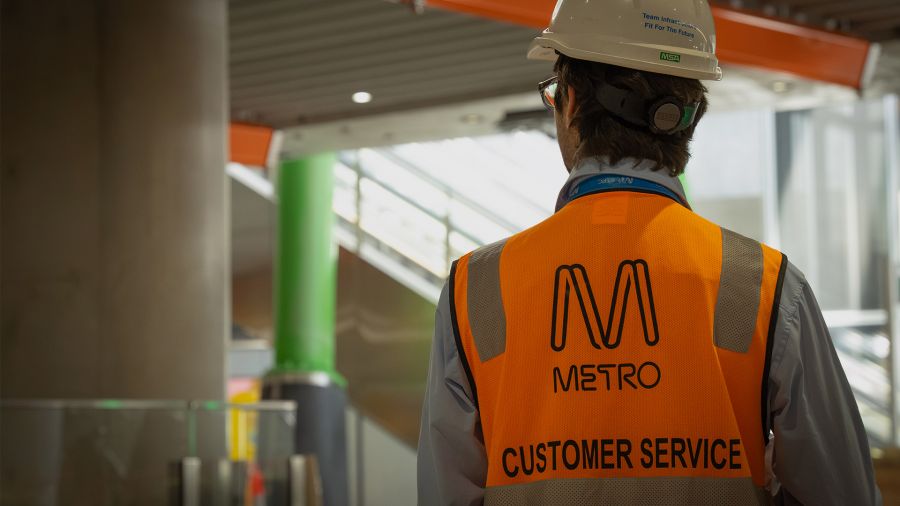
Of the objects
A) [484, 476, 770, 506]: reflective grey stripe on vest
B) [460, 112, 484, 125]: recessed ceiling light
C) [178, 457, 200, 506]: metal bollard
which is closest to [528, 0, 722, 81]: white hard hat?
[484, 476, 770, 506]: reflective grey stripe on vest

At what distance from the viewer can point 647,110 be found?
2311 millimetres

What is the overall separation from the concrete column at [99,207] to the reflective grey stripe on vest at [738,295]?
6456 millimetres

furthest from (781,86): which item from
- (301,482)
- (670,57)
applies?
(670,57)

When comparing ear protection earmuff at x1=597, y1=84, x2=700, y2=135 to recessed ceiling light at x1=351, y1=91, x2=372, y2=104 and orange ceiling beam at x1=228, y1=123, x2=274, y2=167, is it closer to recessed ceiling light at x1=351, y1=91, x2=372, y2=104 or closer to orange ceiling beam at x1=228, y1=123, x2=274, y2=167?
recessed ceiling light at x1=351, y1=91, x2=372, y2=104

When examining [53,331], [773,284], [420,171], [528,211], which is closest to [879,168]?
[528,211]

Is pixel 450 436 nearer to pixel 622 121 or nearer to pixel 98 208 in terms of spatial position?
pixel 622 121

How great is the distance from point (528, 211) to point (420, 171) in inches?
80.5

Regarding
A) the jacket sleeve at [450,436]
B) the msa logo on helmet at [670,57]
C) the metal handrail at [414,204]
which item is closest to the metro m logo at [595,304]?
the jacket sleeve at [450,436]

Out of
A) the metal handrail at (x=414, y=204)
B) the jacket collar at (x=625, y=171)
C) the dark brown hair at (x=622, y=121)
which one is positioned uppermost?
the dark brown hair at (x=622, y=121)

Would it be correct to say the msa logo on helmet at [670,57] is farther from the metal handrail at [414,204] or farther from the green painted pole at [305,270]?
the metal handrail at [414,204]

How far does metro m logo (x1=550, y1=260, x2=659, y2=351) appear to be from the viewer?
2.15 metres

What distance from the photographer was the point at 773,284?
214 cm

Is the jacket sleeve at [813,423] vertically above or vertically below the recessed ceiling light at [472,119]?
below

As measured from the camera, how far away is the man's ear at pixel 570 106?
7.78 ft
